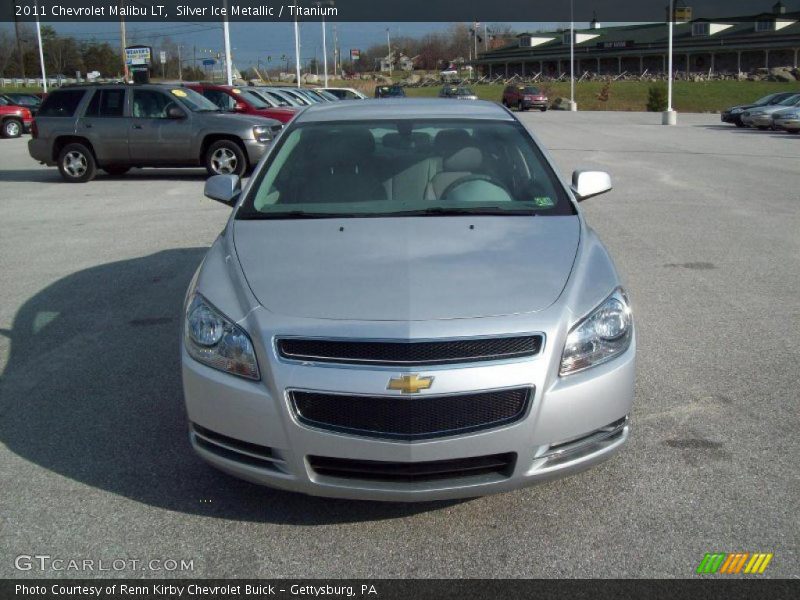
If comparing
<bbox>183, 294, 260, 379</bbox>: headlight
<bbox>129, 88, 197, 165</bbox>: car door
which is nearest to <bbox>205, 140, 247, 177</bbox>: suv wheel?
<bbox>129, 88, 197, 165</bbox>: car door

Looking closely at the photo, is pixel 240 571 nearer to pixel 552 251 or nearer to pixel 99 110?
pixel 552 251

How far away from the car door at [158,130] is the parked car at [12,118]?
1949 cm

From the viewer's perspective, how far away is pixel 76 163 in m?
17.0

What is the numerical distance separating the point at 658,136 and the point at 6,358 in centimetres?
2715

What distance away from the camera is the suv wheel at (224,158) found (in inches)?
647

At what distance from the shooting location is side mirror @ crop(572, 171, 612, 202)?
5410 millimetres

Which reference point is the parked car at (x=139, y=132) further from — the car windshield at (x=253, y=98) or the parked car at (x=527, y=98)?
the parked car at (x=527, y=98)

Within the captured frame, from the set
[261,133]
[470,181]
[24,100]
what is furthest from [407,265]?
[24,100]

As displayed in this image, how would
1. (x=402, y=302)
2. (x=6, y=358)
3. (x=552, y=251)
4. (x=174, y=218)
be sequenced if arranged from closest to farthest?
(x=402, y=302) → (x=552, y=251) → (x=6, y=358) → (x=174, y=218)

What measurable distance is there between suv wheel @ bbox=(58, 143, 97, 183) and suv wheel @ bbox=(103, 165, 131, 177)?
0.56 meters

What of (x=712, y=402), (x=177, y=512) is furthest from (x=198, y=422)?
(x=712, y=402)

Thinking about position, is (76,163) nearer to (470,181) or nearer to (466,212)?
(470,181)

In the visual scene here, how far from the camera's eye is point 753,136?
96.8ft

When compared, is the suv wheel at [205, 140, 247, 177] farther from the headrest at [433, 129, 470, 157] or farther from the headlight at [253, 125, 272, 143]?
the headrest at [433, 129, 470, 157]
